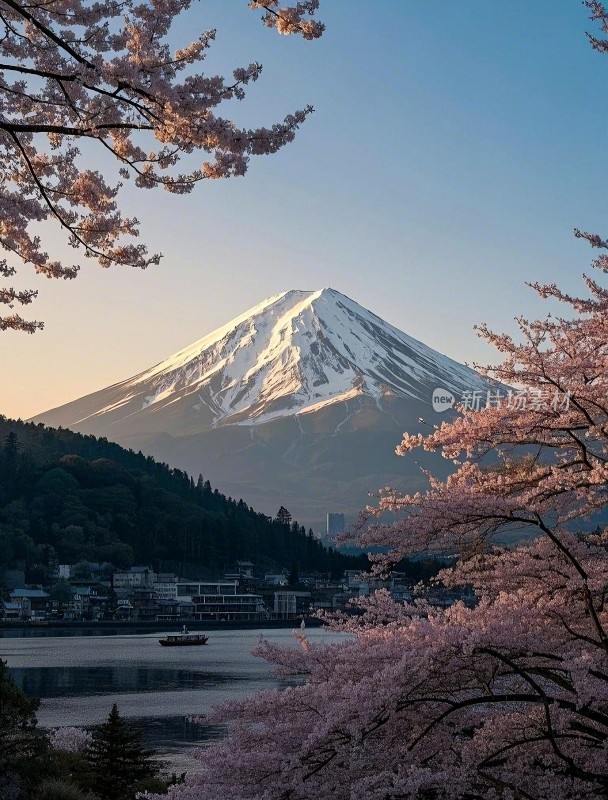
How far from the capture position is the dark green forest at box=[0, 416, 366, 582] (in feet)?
308

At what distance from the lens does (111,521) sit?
324 ft

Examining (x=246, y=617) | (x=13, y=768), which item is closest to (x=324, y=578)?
(x=246, y=617)

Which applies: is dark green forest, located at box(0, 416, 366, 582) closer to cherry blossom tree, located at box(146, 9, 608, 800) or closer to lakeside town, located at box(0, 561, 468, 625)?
lakeside town, located at box(0, 561, 468, 625)

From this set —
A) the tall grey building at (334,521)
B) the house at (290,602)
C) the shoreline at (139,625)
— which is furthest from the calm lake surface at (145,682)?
the tall grey building at (334,521)

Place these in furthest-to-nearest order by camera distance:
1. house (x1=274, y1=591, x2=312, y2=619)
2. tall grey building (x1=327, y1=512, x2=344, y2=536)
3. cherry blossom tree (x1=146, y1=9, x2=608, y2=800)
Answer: tall grey building (x1=327, y1=512, x2=344, y2=536), house (x1=274, y1=591, x2=312, y2=619), cherry blossom tree (x1=146, y1=9, x2=608, y2=800)

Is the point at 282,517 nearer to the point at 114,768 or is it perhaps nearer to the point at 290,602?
the point at 290,602

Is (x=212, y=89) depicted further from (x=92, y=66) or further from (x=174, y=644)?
(x=174, y=644)

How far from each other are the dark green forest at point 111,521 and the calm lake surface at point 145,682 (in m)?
27.2

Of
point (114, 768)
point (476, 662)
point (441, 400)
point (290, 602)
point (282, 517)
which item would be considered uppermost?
point (282, 517)

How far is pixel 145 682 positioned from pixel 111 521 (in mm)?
60911

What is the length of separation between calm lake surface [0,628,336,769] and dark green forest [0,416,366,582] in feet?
89.2

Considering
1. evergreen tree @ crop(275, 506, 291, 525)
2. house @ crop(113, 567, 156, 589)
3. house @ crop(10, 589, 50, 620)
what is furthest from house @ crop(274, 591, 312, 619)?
evergreen tree @ crop(275, 506, 291, 525)

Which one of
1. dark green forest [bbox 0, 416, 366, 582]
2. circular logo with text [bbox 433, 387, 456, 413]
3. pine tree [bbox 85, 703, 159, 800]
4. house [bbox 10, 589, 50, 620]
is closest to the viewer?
circular logo with text [bbox 433, 387, 456, 413]

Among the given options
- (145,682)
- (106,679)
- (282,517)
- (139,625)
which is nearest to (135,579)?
(139,625)
